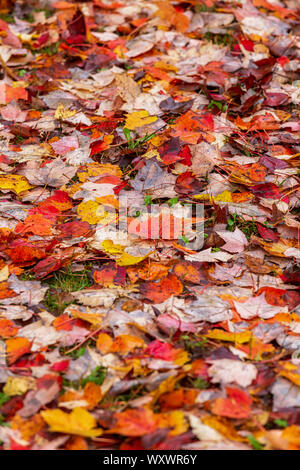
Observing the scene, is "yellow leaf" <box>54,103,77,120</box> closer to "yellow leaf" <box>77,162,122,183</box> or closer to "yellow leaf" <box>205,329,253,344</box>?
"yellow leaf" <box>77,162,122,183</box>

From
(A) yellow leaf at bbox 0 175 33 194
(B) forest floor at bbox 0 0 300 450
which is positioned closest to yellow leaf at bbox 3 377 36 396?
(B) forest floor at bbox 0 0 300 450

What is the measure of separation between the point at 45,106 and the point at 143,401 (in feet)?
6.98

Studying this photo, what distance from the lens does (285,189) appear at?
2754mm

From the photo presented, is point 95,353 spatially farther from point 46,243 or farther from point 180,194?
point 180,194

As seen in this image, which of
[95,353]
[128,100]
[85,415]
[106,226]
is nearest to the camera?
[85,415]

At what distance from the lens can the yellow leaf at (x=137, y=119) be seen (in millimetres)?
3131

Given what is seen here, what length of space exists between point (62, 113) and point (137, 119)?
458mm

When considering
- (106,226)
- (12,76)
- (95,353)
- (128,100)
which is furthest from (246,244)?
(12,76)

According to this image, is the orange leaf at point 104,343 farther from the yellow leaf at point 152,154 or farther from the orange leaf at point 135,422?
the yellow leaf at point 152,154

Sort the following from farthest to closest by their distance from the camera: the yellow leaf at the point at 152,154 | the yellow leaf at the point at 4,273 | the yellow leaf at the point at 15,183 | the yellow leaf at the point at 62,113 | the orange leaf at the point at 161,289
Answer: the yellow leaf at the point at 62,113 → the yellow leaf at the point at 152,154 → the yellow leaf at the point at 15,183 → the yellow leaf at the point at 4,273 → the orange leaf at the point at 161,289

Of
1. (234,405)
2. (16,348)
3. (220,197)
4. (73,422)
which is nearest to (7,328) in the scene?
(16,348)

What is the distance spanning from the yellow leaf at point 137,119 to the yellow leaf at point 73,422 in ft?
5.80

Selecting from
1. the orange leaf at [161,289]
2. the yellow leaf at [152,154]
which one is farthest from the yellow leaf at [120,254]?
the yellow leaf at [152,154]

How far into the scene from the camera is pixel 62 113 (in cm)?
330
